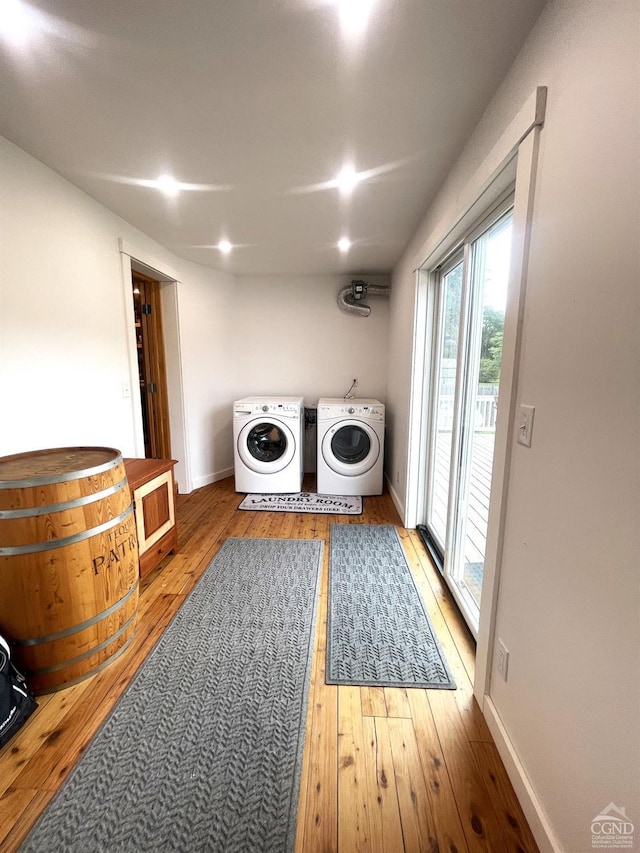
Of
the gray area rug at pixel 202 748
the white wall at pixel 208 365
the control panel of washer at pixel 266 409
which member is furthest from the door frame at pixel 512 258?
the white wall at pixel 208 365

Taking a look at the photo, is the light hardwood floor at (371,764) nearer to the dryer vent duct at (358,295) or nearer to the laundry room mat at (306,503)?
the laundry room mat at (306,503)

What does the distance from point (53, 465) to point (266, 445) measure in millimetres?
2042

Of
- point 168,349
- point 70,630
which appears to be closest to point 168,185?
point 168,349

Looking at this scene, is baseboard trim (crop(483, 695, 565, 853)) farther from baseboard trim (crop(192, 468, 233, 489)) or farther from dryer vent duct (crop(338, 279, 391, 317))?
dryer vent duct (crop(338, 279, 391, 317))

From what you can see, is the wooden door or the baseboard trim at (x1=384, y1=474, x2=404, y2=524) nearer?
the baseboard trim at (x1=384, y1=474, x2=404, y2=524)

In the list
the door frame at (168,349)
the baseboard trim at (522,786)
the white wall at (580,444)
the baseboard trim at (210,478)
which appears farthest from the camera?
the baseboard trim at (210,478)

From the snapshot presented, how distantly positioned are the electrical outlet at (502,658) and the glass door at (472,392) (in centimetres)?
48

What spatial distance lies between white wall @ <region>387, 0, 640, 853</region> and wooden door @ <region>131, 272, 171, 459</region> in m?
2.95

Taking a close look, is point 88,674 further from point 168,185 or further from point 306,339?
point 306,339

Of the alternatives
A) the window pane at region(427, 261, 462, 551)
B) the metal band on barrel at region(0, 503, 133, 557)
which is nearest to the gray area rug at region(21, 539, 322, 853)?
the metal band on barrel at region(0, 503, 133, 557)

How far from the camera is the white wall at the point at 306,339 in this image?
3.70 metres

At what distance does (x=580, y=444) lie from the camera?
76 cm

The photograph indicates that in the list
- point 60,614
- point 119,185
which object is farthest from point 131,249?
point 60,614

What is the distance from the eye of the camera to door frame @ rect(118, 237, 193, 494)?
2.37 meters
